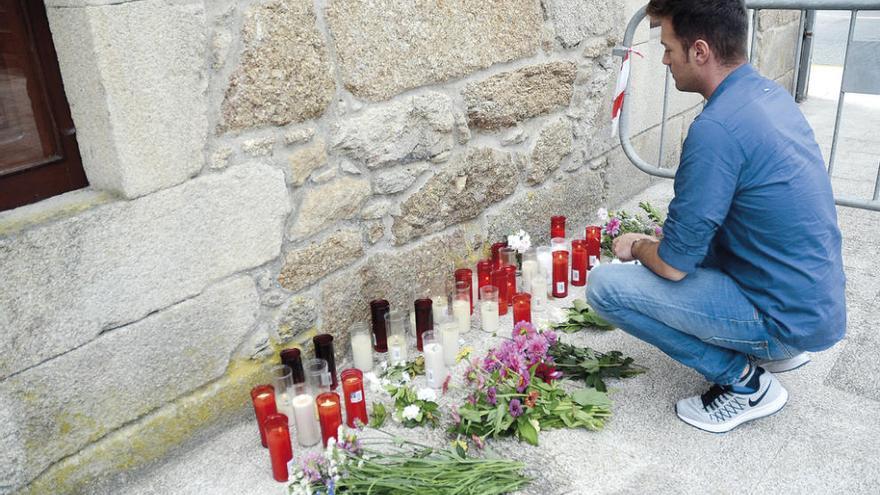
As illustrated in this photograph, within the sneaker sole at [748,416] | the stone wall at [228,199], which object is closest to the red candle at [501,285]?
the stone wall at [228,199]

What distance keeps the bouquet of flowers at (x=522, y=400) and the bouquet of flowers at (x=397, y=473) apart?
15 cm

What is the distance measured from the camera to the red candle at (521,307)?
3.04 metres

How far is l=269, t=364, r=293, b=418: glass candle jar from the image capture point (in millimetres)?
2467

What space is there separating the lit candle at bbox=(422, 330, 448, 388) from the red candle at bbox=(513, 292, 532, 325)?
0.48 metres

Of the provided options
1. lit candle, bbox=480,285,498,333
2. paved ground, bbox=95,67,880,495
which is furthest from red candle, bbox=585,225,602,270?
paved ground, bbox=95,67,880,495

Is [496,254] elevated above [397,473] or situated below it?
above

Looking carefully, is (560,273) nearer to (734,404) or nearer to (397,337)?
(397,337)

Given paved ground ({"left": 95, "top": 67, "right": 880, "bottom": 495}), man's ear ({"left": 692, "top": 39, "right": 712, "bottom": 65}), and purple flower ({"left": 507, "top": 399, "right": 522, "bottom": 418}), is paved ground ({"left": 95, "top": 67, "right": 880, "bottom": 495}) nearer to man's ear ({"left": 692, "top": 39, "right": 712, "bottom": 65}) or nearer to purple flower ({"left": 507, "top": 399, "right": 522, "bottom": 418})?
purple flower ({"left": 507, "top": 399, "right": 522, "bottom": 418})

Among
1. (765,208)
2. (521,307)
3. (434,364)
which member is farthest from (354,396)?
(765,208)

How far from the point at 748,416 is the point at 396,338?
130 cm

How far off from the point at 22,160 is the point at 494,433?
65.1 inches

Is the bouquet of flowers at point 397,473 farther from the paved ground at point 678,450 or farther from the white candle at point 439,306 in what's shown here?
the white candle at point 439,306

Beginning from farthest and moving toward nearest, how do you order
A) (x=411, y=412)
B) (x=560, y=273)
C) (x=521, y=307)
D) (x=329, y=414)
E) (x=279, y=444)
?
(x=560, y=273) → (x=521, y=307) → (x=411, y=412) → (x=329, y=414) → (x=279, y=444)

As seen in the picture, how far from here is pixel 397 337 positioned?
9.32 feet
